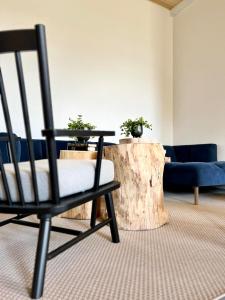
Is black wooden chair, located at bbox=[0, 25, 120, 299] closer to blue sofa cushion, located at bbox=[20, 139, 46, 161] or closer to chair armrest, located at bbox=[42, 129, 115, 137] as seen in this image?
chair armrest, located at bbox=[42, 129, 115, 137]

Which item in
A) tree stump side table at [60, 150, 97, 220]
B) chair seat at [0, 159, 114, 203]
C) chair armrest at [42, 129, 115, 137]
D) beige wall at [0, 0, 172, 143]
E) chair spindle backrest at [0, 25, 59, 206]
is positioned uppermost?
beige wall at [0, 0, 172, 143]

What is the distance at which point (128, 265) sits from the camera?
1.28m

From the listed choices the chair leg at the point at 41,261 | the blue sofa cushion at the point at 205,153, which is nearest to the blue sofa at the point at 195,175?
the blue sofa cushion at the point at 205,153

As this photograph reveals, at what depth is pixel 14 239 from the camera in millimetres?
1672

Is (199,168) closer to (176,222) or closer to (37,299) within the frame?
(176,222)

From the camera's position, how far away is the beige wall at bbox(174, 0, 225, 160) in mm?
3975

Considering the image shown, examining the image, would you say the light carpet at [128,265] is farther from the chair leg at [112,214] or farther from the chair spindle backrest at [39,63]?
the chair spindle backrest at [39,63]

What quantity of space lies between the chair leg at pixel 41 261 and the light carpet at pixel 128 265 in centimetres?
5

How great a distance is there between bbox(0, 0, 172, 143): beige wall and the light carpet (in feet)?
6.58

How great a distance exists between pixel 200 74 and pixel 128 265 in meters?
3.64

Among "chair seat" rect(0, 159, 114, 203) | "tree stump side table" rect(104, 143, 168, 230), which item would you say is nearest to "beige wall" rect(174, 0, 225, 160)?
"tree stump side table" rect(104, 143, 168, 230)

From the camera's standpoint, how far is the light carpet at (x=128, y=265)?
1032mm

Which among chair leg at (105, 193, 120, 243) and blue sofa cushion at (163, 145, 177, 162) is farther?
blue sofa cushion at (163, 145, 177, 162)

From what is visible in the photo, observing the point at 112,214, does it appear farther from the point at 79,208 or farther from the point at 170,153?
the point at 170,153
